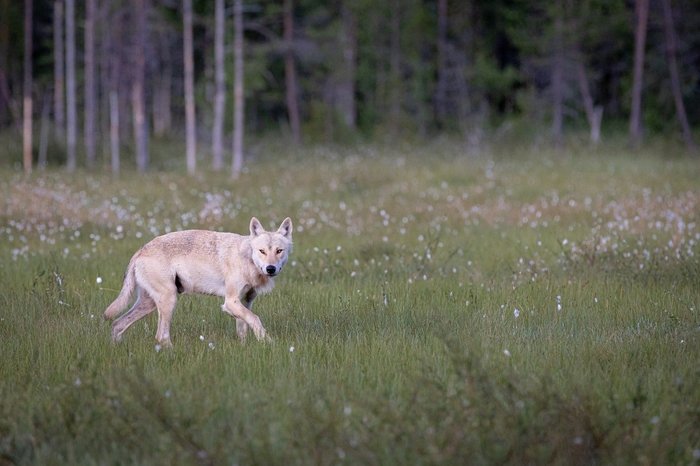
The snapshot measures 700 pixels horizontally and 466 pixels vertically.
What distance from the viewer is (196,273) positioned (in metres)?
8.52

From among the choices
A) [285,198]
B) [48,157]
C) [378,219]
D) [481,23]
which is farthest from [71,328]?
[481,23]

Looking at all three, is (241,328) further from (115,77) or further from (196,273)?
(115,77)

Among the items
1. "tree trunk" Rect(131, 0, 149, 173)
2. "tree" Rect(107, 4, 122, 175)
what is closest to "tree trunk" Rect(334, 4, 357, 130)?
"tree" Rect(107, 4, 122, 175)

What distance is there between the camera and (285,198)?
19.4 metres

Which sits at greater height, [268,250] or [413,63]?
[413,63]

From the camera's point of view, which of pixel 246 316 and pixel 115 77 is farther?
pixel 115 77

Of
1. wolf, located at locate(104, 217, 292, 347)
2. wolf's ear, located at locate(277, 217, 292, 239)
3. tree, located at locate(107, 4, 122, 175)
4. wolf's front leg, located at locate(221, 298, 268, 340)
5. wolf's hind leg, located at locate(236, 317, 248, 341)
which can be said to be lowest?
wolf's hind leg, located at locate(236, 317, 248, 341)

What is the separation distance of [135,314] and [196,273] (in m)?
0.78

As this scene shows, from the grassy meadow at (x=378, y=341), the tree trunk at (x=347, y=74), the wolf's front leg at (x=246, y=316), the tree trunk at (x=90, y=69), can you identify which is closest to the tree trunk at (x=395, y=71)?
the tree trunk at (x=347, y=74)

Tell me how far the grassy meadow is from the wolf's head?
751 millimetres

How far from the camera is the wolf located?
8.30 m

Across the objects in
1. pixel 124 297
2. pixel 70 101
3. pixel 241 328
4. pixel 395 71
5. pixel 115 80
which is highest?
pixel 395 71

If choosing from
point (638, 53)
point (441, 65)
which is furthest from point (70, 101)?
point (441, 65)

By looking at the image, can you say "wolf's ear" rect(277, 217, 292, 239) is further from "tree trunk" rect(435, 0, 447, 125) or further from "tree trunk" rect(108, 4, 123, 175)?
"tree trunk" rect(435, 0, 447, 125)
